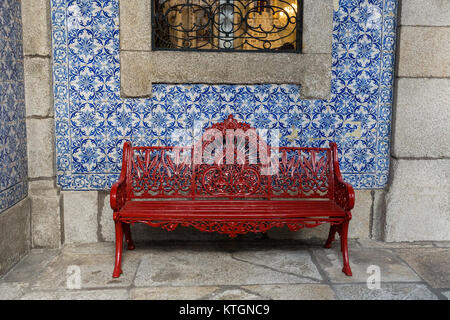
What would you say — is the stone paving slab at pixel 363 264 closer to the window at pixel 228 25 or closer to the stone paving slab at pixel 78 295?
the stone paving slab at pixel 78 295

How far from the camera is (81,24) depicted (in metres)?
3.78

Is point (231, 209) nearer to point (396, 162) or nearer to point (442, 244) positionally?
point (396, 162)

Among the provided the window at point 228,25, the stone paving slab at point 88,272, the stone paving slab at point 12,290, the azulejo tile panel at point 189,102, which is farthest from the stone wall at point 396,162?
the window at point 228,25

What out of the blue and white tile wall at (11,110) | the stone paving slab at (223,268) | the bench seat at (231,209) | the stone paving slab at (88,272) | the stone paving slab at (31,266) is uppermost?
the blue and white tile wall at (11,110)

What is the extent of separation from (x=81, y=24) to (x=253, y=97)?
156 cm

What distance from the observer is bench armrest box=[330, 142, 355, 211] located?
3.24m

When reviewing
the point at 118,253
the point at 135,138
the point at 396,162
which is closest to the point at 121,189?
the point at 118,253

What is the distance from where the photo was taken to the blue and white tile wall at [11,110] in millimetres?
3295

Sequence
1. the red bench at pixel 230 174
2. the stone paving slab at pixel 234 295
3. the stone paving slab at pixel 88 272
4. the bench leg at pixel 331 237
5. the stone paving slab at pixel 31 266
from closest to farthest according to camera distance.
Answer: the stone paving slab at pixel 234 295
the stone paving slab at pixel 88 272
the stone paving slab at pixel 31 266
the red bench at pixel 230 174
the bench leg at pixel 331 237

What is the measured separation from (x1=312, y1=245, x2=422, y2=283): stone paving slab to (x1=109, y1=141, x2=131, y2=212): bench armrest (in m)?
1.58

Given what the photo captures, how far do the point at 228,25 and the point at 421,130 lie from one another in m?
1.91

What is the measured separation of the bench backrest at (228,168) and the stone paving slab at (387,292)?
87 centimetres

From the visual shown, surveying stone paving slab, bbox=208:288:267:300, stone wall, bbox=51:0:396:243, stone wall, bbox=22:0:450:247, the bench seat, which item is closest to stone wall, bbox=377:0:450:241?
stone wall, bbox=22:0:450:247

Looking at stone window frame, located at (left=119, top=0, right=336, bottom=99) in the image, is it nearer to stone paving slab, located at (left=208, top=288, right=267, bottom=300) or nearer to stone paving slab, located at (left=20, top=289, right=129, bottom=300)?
stone paving slab, located at (left=20, top=289, right=129, bottom=300)
